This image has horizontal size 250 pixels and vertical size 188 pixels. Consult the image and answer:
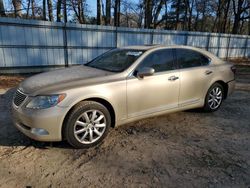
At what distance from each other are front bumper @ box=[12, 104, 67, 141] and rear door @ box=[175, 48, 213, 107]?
234cm

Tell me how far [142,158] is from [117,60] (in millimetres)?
1895

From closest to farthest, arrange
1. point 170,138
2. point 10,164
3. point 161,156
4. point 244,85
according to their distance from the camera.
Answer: point 10,164 < point 161,156 < point 170,138 < point 244,85

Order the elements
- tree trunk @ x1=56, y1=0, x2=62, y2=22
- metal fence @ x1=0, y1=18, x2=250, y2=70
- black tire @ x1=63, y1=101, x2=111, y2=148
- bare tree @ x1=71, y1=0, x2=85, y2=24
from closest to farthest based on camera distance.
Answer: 1. black tire @ x1=63, y1=101, x2=111, y2=148
2. metal fence @ x1=0, y1=18, x2=250, y2=70
3. tree trunk @ x1=56, y1=0, x2=62, y2=22
4. bare tree @ x1=71, y1=0, x2=85, y2=24

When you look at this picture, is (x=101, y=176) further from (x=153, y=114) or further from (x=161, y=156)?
(x=153, y=114)

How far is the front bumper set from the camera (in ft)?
9.55

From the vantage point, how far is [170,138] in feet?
12.1

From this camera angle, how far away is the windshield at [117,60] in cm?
378

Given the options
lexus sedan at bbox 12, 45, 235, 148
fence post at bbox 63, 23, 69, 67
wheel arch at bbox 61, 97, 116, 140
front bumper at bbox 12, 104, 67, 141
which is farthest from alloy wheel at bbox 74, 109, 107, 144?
fence post at bbox 63, 23, 69, 67

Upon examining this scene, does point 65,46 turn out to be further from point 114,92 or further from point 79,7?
point 79,7

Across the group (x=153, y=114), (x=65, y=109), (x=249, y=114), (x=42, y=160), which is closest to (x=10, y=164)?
(x=42, y=160)

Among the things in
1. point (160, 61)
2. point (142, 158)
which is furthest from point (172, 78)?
point (142, 158)

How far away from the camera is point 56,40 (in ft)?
33.0

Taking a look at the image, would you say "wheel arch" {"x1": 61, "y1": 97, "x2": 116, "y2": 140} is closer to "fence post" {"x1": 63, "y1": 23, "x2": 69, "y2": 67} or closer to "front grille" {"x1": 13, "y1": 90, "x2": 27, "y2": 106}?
"front grille" {"x1": 13, "y1": 90, "x2": 27, "y2": 106}

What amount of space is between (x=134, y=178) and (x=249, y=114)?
11.7 feet
